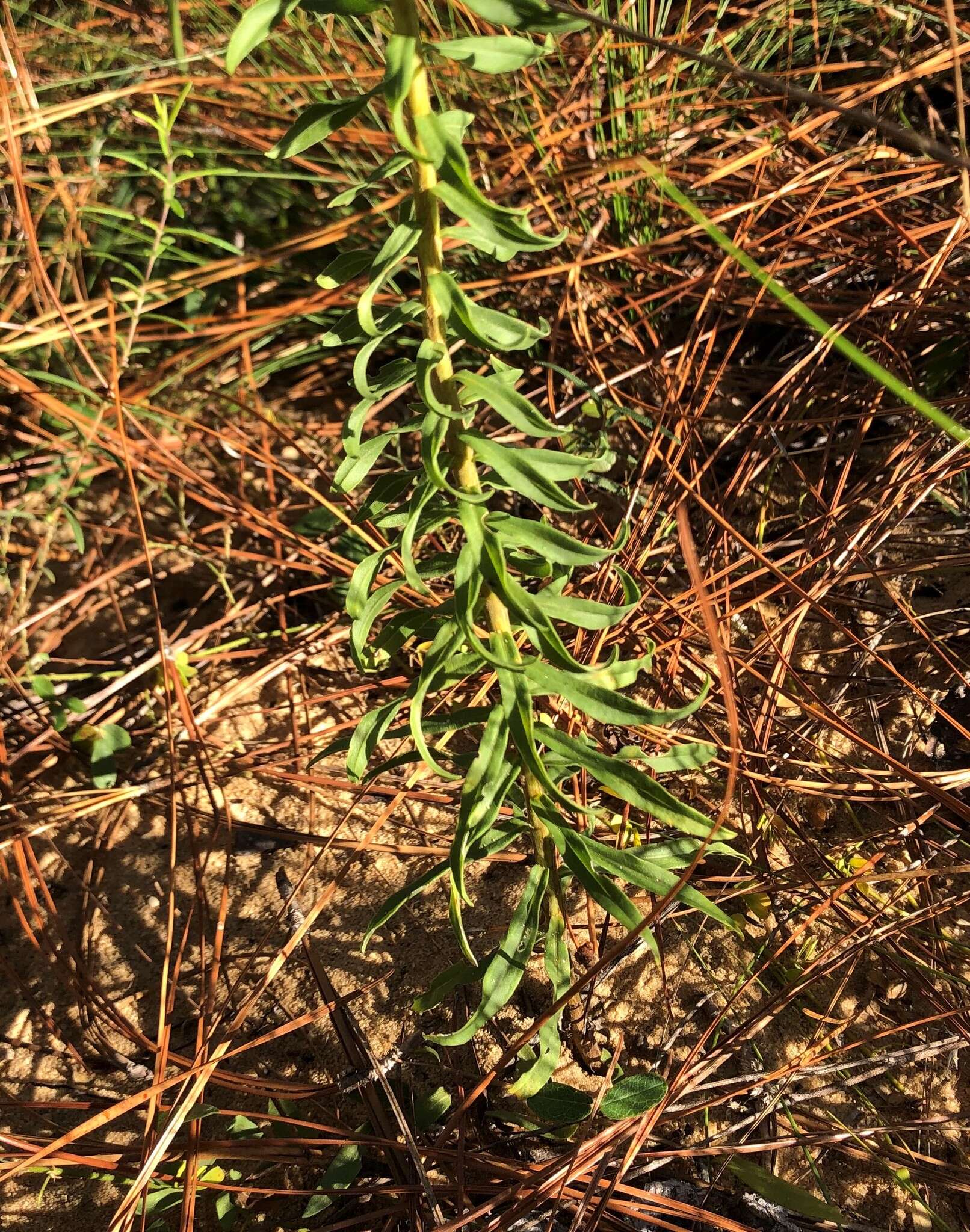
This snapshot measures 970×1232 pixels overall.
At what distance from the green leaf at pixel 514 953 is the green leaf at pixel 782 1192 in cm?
37

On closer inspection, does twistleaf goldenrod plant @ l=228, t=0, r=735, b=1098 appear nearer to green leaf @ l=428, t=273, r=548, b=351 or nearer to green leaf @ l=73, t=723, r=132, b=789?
green leaf @ l=428, t=273, r=548, b=351

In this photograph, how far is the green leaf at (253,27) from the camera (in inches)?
29.6

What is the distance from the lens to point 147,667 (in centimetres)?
184

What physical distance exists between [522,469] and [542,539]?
82 mm

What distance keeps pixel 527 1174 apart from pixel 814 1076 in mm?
419

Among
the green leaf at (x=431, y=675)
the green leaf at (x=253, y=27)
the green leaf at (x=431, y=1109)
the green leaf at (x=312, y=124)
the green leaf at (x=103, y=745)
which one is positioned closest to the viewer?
the green leaf at (x=253, y=27)

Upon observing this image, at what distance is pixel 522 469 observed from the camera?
3.05 ft

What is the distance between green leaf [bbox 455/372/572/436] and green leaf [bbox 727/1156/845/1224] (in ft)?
3.10

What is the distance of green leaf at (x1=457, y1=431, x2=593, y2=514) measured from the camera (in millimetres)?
918

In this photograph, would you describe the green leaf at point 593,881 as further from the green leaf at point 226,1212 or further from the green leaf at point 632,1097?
the green leaf at point 226,1212

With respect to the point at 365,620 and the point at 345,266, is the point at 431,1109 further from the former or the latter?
the point at 345,266

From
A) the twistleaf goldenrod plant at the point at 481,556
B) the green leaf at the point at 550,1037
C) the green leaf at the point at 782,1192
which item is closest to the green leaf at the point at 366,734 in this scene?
the twistleaf goldenrod plant at the point at 481,556

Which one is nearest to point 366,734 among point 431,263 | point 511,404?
point 511,404

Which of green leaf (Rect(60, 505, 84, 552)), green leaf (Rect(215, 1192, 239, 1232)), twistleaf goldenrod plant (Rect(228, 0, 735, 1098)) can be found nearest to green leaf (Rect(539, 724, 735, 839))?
twistleaf goldenrod plant (Rect(228, 0, 735, 1098))
